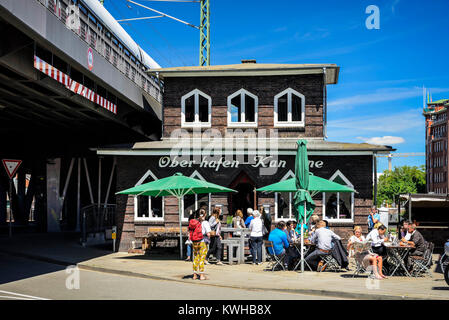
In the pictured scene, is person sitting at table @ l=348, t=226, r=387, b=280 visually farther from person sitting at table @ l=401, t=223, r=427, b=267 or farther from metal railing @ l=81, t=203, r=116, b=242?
metal railing @ l=81, t=203, r=116, b=242

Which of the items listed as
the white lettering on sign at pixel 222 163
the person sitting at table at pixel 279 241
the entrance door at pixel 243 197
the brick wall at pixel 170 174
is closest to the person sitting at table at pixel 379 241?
the person sitting at table at pixel 279 241

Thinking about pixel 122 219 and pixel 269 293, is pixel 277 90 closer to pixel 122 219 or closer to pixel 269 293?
pixel 122 219

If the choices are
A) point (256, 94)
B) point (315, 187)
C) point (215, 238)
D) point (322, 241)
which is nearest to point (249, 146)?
point (256, 94)

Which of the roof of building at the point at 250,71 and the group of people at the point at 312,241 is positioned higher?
the roof of building at the point at 250,71

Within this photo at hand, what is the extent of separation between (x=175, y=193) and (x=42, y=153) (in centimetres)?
1732

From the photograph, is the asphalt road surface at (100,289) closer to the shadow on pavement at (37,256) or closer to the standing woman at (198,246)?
the shadow on pavement at (37,256)

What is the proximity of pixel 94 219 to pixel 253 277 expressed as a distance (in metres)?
12.4

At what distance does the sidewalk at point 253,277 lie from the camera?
461 inches

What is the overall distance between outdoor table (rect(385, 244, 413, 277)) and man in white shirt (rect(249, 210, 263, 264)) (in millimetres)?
4173

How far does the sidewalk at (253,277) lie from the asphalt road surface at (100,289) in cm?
47

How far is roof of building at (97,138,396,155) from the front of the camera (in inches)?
826

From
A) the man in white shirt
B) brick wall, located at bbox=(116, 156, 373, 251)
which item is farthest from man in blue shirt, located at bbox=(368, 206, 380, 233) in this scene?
the man in white shirt

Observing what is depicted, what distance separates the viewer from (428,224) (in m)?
25.5
